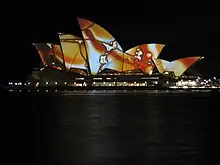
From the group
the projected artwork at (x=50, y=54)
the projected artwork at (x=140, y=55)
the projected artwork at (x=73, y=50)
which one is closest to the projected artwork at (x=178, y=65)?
the projected artwork at (x=140, y=55)

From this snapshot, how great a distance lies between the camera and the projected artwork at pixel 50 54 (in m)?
98.4

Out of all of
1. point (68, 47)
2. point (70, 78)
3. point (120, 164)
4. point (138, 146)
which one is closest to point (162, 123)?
point (138, 146)

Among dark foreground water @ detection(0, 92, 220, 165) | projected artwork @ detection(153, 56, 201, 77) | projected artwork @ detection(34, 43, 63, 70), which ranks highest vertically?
projected artwork @ detection(34, 43, 63, 70)

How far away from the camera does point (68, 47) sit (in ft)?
309

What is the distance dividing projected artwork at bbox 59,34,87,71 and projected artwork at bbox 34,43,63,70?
125 inches

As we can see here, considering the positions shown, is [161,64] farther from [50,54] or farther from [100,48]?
[50,54]

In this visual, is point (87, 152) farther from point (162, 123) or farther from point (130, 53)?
point (130, 53)

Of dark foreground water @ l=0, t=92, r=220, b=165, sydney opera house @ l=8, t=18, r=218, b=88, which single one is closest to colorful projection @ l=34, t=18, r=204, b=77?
sydney opera house @ l=8, t=18, r=218, b=88

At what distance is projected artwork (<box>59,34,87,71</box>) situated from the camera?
305 feet

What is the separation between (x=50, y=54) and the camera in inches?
3971

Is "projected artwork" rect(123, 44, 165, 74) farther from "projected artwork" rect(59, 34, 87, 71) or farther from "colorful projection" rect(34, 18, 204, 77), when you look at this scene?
"projected artwork" rect(59, 34, 87, 71)

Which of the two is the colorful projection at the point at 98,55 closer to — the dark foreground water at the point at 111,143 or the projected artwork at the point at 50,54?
the projected artwork at the point at 50,54

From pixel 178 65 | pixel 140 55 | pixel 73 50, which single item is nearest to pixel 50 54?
pixel 73 50

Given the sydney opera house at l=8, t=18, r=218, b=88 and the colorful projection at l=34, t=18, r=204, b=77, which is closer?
the colorful projection at l=34, t=18, r=204, b=77
